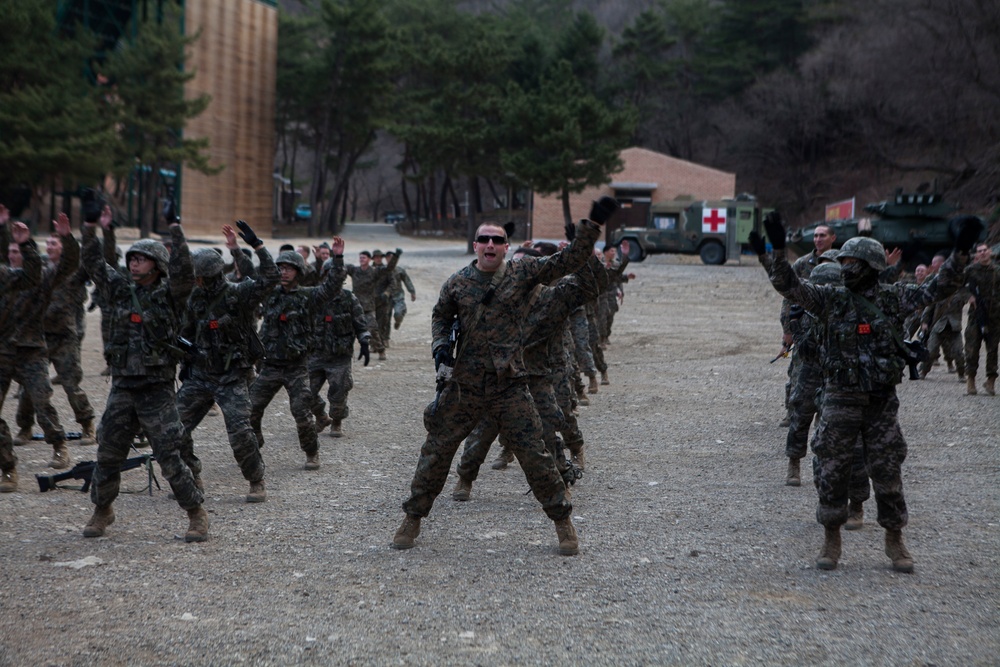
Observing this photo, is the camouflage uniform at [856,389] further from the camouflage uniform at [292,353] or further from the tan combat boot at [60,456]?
the tan combat boot at [60,456]

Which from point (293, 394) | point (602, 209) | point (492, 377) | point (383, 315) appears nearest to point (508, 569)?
point (492, 377)

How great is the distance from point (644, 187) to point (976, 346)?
126 ft

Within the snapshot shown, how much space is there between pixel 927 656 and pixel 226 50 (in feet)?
151

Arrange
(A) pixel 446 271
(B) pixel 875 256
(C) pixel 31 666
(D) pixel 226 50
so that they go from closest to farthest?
(C) pixel 31 666
(B) pixel 875 256
(A) pixel 446 271
(D) pixel 226 50

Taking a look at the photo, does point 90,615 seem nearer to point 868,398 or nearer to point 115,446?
point 115,446

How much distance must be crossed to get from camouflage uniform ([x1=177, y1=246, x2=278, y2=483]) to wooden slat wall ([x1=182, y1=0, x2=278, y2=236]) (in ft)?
123

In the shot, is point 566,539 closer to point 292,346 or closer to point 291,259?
point 292,346

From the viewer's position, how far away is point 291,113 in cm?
5853

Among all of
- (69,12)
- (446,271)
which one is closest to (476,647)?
(446,271)

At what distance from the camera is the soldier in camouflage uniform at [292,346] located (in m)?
8.56

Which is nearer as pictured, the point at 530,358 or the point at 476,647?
the point at 476,647

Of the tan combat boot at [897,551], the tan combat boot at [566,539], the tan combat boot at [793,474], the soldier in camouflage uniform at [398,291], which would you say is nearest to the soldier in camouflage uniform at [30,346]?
the tan combat boot at [566,539]

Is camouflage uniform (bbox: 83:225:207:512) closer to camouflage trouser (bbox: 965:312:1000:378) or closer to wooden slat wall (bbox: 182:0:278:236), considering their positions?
camouflage trouser (bbox: 965:312:1000:378)

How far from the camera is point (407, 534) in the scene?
20.5 ft
